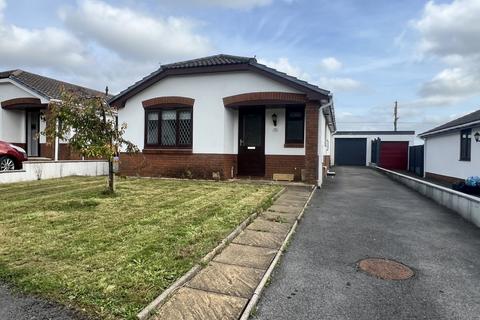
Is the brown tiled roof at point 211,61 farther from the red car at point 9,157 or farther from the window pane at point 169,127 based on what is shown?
the red car at point 9,157

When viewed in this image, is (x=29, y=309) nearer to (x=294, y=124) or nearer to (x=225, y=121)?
(x=225, y=121)

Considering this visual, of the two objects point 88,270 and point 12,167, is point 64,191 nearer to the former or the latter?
point 12,167

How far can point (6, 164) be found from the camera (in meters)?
12.7

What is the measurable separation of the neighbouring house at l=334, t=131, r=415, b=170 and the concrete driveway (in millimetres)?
24039

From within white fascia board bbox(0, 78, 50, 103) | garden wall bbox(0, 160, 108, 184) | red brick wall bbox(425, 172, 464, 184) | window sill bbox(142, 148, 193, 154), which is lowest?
red brick wall bbox(425, 172, 464, 184)

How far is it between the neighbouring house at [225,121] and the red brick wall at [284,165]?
37mm

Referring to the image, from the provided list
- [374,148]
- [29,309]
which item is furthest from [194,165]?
[374,148]

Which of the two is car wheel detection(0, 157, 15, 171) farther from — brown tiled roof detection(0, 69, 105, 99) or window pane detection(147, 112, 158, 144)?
window pane detection(147, 112, 158, 144)

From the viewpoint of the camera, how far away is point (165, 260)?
14.4ft

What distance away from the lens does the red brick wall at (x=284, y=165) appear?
42.5ft

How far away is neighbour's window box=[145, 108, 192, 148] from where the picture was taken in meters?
13.9

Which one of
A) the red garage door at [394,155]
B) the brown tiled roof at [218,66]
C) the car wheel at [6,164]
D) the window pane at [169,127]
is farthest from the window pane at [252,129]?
the red garage door at [394,155]

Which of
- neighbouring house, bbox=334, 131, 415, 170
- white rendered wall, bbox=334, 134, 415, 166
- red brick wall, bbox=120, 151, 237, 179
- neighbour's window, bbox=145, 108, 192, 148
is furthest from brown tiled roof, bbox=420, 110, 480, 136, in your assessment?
white rendered wall, bbox=334, 134, 415, 166

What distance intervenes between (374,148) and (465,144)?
1832cm
